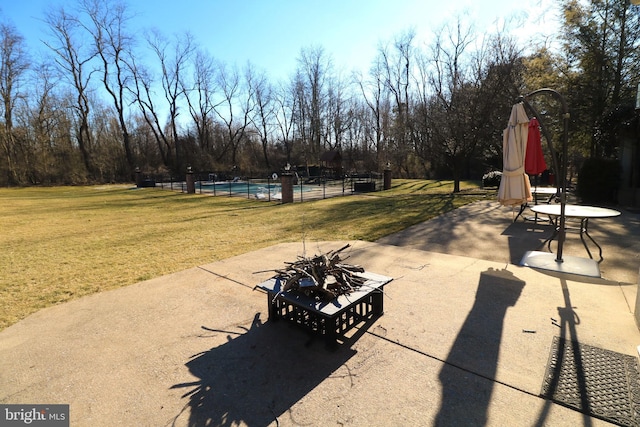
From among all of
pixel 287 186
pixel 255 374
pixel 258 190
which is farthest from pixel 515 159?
pixel 258 190

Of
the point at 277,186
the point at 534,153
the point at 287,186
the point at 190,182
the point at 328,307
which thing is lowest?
the point at 328,307

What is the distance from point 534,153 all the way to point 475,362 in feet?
14.5

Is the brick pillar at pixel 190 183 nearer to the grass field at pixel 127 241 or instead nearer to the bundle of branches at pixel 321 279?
the grass field at pixel 127 241

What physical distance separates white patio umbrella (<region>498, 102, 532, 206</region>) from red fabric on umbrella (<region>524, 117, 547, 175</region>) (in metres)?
0.91

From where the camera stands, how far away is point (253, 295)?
3424 mm

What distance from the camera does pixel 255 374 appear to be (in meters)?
2.09

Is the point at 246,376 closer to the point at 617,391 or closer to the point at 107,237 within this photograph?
the point at 617,391

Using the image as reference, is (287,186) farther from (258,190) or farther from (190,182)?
(190,182)

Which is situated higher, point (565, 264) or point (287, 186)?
point (287, 186)

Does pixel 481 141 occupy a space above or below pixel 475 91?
below

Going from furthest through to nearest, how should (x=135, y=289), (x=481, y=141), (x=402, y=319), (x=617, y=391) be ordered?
(x=481, y=141), (x=135, y=289), (x=402, y=319), (x=617, y=391)

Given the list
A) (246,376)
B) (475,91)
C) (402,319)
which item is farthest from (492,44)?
(246,376)

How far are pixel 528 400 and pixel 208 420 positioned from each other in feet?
6.05

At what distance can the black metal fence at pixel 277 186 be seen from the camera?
54.6 feet
